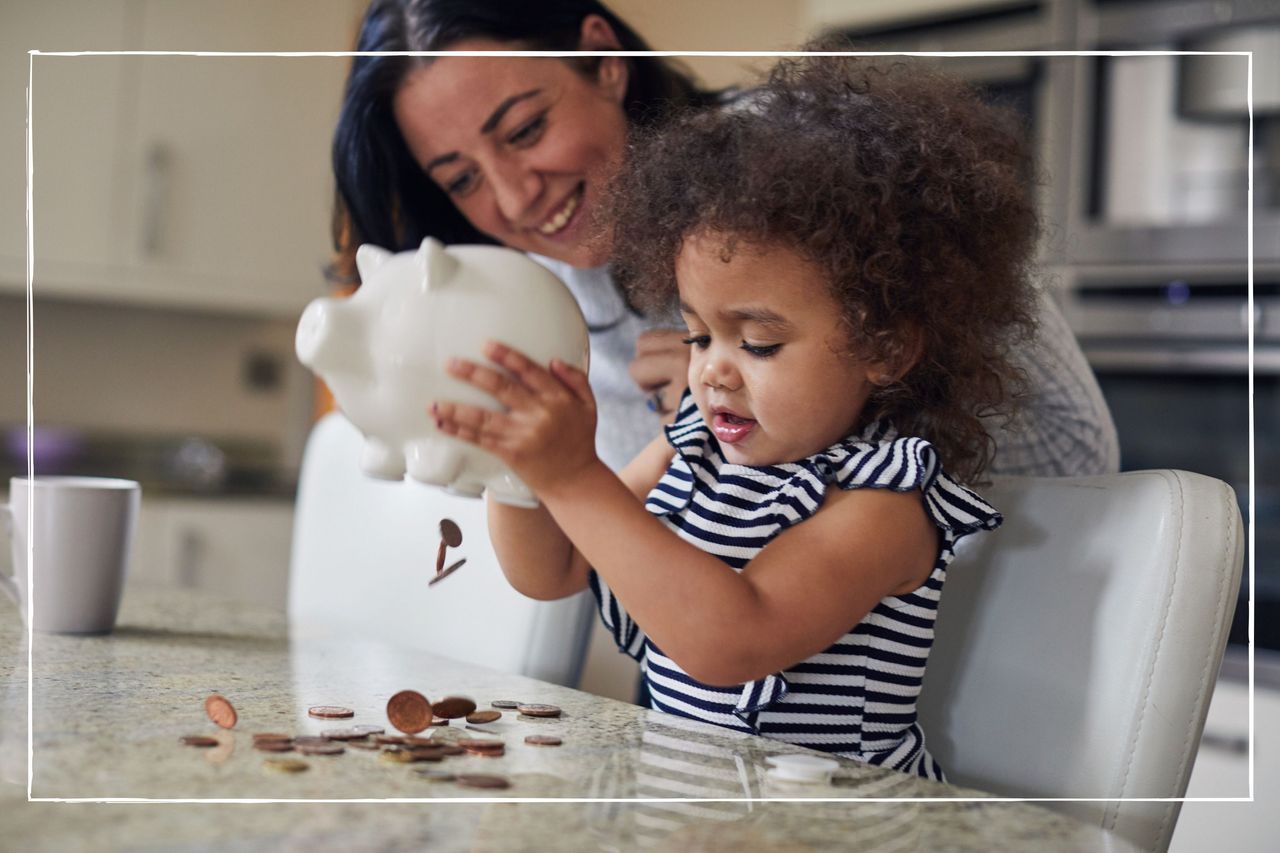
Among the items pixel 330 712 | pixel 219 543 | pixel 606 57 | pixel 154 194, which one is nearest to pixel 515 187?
pixel 606 57

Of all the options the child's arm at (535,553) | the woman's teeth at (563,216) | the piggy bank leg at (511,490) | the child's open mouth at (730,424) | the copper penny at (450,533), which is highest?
the woman's teeth at (563,216)

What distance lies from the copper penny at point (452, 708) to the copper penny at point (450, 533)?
74mm

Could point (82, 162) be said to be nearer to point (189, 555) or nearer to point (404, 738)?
point (189, 555)

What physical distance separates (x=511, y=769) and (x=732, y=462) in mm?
261

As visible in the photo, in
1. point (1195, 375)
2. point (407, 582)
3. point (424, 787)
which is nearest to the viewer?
point (424, 787)

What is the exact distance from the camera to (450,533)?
615 mm

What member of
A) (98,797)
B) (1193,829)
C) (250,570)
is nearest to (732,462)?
(98,797)

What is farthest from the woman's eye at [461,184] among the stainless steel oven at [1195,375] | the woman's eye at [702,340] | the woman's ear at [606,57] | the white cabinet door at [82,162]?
the white cabinet door at [82,162]

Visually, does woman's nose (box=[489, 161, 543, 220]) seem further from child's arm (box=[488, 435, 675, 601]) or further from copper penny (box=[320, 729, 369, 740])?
copper penny (box=[320, 729, 369, 740])

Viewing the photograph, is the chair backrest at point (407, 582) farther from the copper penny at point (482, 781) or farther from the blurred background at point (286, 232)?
the copper penny at point (482, 781)

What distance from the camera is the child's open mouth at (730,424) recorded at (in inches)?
25.7

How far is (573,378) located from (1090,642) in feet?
1.08

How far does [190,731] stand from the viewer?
1.79 feet

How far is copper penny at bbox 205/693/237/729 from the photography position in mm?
558
